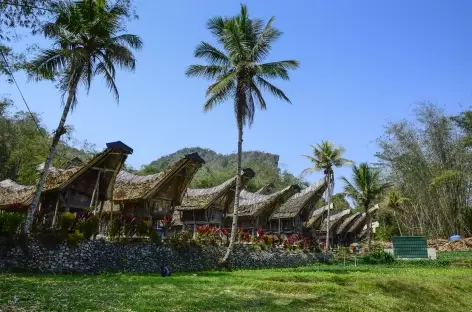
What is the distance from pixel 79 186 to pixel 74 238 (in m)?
6.73

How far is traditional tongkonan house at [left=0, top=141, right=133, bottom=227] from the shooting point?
18547 mm

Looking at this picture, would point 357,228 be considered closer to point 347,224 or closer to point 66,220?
point 347,224

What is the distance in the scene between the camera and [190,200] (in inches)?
1052

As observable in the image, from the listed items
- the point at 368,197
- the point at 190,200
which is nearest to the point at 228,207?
the point at 190,200

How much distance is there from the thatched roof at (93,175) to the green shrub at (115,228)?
11.5ft

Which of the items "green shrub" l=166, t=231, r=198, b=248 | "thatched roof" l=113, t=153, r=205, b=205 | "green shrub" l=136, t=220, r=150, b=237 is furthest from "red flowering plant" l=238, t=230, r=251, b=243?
"green shrub" l=136, t=220, r=150, b=237

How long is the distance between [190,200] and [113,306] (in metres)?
19.4

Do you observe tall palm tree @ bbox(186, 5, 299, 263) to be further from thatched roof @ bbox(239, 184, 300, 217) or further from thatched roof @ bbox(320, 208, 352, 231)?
thatched roof @ bbox(320, 208, 352, 231)

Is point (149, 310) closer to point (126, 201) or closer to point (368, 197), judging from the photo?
point (126, 201)

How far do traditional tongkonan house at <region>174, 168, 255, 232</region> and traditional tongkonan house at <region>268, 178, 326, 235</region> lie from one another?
298 inches

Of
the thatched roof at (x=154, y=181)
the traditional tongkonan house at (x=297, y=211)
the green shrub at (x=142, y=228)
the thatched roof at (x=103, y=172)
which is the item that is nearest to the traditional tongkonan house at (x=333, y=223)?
the traditional tongkonan house at (x=297, y=211)

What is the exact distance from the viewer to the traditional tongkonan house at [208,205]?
84.0 ft

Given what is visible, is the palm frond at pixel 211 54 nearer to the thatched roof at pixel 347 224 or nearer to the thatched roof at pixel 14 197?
the thatched roof at pixel 14 197

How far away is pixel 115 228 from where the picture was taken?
1590 cm
